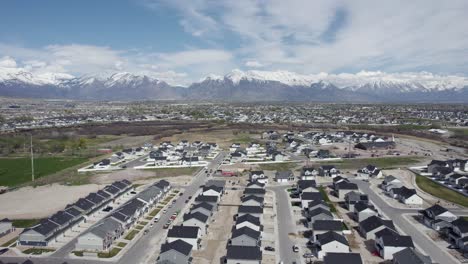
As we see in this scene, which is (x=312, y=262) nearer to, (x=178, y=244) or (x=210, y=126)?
(x=178, y=244)

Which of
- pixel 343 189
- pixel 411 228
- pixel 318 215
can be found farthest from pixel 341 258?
pixel 343 189

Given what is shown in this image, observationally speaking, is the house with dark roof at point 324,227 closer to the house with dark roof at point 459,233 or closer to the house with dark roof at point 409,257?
the house with dark roof at point 409,257

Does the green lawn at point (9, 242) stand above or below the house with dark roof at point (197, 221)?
below

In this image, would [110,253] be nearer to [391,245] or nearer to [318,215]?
[318,215]

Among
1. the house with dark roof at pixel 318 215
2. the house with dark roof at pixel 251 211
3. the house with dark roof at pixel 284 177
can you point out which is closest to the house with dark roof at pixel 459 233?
the house with dark roof at pixel 318 215

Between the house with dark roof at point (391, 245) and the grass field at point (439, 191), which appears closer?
the house with dark roof at point (391, 245)

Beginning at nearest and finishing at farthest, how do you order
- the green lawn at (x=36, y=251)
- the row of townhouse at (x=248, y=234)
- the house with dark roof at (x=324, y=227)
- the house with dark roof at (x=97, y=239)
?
the row of townhouse at (x=248, y=234), the green lawn at (x=36, y=251), the house with dark roof at (x=97, y=239), the house with dark roof at (x=324, y=227)

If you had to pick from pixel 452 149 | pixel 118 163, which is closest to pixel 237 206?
pixel 118 163

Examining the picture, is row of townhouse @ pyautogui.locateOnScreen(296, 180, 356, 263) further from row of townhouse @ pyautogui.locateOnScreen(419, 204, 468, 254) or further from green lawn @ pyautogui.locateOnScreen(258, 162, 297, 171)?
green lawn @ pyautogui.locateOnScreen(258, 162, 297, 171)
